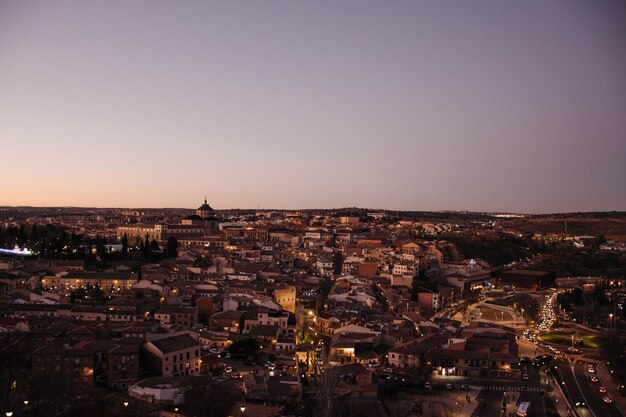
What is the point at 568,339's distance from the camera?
13.3 m

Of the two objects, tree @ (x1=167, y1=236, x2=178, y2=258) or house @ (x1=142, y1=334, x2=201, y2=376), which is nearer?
house @ (x1=142, y1=334, x2=201, y2=376)

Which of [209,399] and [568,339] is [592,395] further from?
[209,399]

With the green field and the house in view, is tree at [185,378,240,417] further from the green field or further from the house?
the green field

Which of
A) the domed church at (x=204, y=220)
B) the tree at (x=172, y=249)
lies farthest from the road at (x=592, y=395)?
the domed church at (x=204, y=220)

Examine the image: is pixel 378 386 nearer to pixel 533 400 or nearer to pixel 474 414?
pixel 474 414

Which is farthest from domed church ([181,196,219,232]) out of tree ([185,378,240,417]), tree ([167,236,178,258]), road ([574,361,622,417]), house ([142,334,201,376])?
tree ([185,378,240,417])

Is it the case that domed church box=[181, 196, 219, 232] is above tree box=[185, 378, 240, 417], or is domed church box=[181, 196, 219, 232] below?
above

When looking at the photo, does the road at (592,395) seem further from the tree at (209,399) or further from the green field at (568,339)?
the tree at (209,399)

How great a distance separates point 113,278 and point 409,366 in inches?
297

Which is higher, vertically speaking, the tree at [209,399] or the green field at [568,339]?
the tree at [209,399]

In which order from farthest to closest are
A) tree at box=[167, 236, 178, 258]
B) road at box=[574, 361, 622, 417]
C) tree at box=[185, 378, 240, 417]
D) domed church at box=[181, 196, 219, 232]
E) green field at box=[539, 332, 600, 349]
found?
domed church at box=[181, 196, 219, 232] < tree at box=[167, 236, 178, 258] < green field at box=[539, 332, 600, 349] < road at box=[574, 361, 622, 417] < tree at box=[185, 378, 240, 417]

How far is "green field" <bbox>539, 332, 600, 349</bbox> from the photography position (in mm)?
12773

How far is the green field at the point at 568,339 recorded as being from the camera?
12.8 metres

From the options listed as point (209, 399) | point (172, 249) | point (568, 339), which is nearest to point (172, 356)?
point (209, 399)
